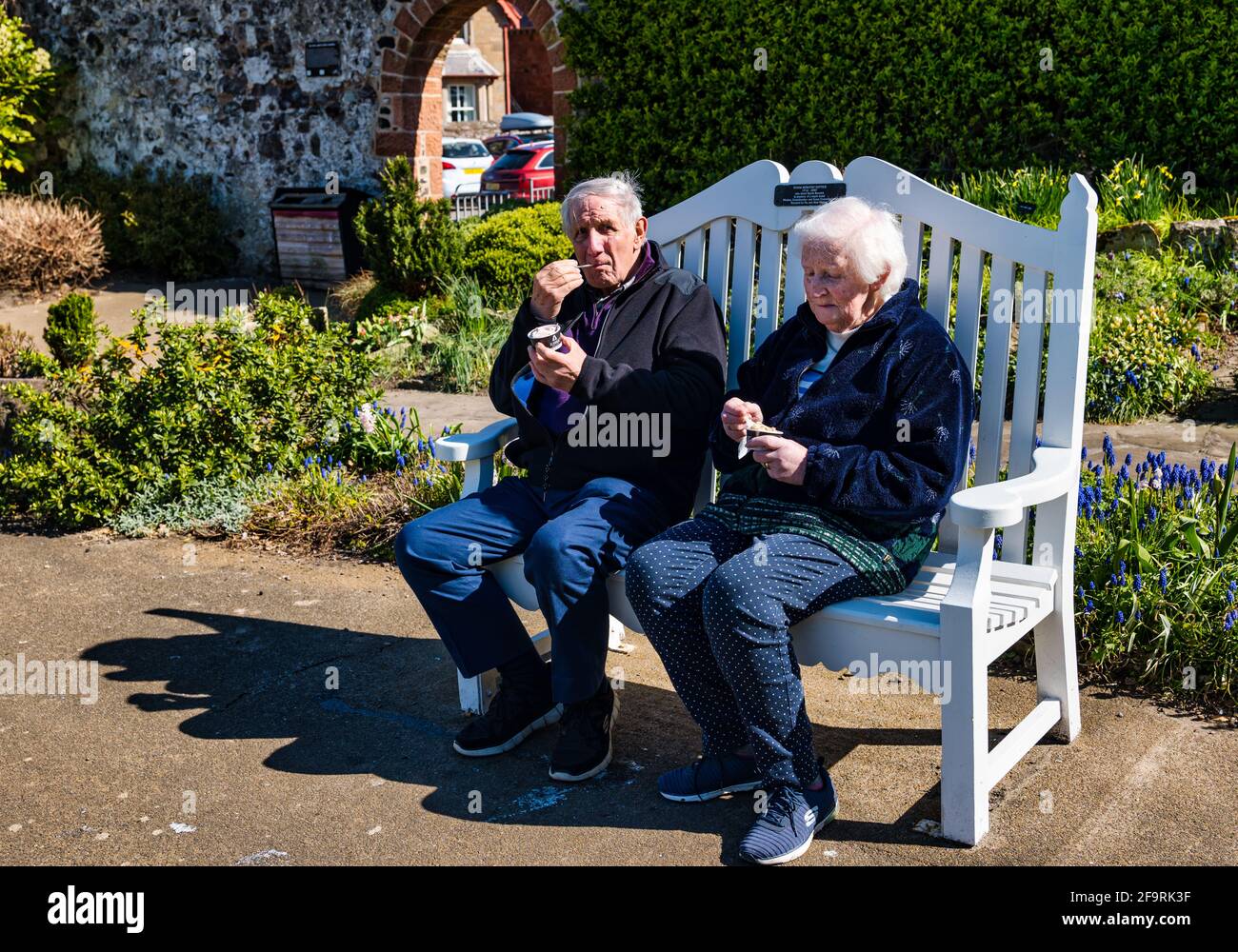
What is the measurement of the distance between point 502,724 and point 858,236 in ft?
5.01

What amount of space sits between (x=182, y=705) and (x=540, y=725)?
1061mm

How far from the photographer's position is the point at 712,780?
2.95 meters

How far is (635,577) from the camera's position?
291 centimetres

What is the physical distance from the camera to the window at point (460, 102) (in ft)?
115

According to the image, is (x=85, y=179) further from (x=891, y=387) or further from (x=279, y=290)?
(x=891, y=387)

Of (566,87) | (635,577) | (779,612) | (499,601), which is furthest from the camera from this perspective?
(566,87)

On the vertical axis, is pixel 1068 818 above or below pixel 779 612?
below

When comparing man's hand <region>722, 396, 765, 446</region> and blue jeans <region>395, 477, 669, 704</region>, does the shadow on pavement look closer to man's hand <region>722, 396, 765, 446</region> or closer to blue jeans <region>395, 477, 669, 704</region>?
blue jeans <region>395, 477, 669, 704</region>

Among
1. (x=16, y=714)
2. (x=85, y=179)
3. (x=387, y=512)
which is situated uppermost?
(x=85, y=179)

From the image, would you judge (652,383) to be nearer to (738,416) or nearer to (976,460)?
(738,416)

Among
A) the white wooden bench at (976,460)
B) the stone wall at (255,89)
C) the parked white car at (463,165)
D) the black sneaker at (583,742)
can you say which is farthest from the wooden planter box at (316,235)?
the parked white car at (463,165)

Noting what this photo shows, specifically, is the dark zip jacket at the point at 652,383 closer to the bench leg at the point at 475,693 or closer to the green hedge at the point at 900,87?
the bench leg at the point at 475,693

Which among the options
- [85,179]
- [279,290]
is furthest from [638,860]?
[85,179]

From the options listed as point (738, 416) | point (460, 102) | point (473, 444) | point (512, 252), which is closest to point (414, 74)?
point (512, 252)
